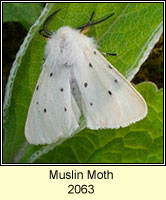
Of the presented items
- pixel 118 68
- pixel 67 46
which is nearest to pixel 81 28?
pixel 67 46

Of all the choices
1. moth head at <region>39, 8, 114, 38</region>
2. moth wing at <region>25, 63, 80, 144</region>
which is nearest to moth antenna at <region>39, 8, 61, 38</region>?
moth head at <region>39, 8, 114, 38</region>

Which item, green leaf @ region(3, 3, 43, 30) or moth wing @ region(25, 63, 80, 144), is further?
green leaf @ region(3, 3, 43, 30)

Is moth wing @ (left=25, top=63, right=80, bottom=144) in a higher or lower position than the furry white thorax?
lower

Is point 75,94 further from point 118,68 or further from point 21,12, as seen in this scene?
point 21,12

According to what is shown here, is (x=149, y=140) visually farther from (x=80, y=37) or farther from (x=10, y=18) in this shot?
(x=10, y=18)

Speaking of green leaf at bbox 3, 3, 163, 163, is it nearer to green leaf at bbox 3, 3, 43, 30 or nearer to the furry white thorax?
the furry white thorax

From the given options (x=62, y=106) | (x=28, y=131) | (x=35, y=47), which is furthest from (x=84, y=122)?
(x=35, y=47)
